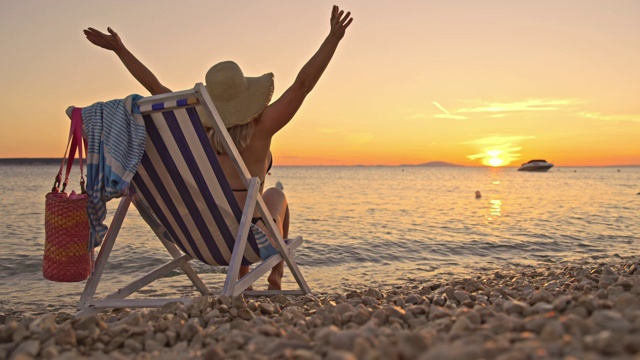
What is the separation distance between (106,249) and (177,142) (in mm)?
880

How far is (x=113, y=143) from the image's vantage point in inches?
110

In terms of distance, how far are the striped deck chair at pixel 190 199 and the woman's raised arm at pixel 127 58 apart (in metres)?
0.93

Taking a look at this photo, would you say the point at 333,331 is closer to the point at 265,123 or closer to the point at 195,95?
the point at 195,95

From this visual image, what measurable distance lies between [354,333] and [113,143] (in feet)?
6.04

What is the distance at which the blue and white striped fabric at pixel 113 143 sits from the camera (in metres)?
2.79

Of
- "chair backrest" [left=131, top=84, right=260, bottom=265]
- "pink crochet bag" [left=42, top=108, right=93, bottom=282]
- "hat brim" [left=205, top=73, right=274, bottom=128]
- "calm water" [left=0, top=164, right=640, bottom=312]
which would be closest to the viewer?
"chair backrest" [left=131, top=84, right=260, bottom=265]

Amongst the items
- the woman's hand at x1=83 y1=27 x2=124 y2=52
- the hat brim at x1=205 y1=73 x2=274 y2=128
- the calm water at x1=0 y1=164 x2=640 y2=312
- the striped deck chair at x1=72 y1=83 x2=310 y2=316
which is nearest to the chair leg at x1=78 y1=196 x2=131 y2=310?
the striped deck chair at x1=72 y1=83 x2=310 y2=316

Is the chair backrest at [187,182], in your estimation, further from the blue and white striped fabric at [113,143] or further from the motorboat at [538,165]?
the motorboat at [538,165]

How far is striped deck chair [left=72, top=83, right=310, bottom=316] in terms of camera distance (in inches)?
108

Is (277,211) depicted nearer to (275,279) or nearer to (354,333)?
(275,279)

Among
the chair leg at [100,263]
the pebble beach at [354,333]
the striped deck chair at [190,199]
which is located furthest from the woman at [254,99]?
the pebble beach at [354,333]

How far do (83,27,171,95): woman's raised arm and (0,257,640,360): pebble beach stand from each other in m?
1.78

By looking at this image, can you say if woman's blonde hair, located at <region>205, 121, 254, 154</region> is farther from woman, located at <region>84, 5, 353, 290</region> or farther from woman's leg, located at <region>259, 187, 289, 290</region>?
woman's leg, located at <region>259, 187, 289, 290</region>

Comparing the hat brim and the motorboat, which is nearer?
the hat brim
